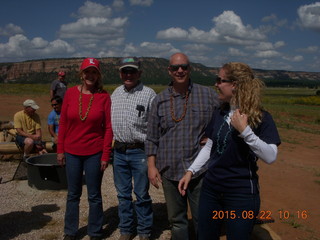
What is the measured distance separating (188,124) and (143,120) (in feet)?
2.33

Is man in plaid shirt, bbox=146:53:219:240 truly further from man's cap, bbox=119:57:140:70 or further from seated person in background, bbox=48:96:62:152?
seated person in background, bbox=48:96:62:152

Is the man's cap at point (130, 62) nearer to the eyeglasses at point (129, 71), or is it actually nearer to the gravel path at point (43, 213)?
the eyeglasses at point (129, 71)

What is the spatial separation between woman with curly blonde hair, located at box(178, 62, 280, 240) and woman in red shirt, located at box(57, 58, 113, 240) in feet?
4.37

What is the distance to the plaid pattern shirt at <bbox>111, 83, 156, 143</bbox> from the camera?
10.7 feet

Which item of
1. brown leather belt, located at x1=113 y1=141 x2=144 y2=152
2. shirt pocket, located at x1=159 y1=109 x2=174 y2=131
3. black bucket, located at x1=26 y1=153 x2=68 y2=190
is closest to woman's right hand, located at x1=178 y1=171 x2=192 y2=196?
shirt pocket, located at x1=159 y1=109 x2=174 y2=131

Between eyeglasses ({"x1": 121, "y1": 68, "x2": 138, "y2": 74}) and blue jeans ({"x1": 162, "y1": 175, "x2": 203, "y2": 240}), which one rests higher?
eyeglasses ({"x1": 121, "y1": 68, "x2": 138, "y2": 74})

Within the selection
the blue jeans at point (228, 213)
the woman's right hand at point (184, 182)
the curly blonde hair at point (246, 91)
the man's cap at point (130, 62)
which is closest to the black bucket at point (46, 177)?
the man's cap at point (130, 62)

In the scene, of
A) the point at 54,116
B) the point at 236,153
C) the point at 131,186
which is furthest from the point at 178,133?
the point at 54,116

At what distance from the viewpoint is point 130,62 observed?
327cm

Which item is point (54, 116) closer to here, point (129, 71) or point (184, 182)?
point (129, 71)

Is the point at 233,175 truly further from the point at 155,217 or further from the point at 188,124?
the point at 155,217

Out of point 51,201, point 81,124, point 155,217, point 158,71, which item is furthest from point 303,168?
point 158,71

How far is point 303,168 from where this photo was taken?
8578 mm

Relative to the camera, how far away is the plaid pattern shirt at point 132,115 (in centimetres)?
326
